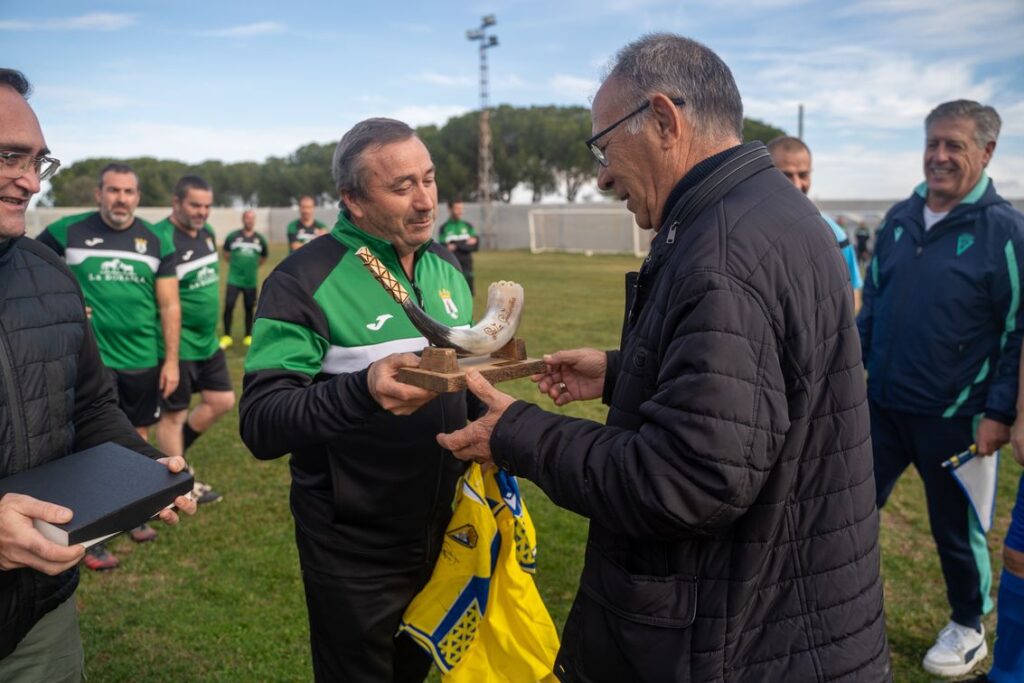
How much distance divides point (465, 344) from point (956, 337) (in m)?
2.81

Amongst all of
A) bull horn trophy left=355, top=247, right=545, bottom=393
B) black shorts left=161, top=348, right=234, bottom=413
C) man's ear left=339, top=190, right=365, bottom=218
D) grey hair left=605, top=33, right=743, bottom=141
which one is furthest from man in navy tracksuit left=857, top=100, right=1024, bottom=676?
black shorts left=161, top=348, right=234, bottom=413

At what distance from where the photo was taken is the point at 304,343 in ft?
7.70

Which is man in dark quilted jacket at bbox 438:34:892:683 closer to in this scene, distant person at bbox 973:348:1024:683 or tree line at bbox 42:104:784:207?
distant person at bbox 973:348:1024:683

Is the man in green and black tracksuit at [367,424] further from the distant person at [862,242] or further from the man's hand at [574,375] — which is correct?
the distant person at [862,242]

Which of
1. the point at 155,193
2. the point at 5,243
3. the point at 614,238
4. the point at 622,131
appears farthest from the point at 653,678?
the point at 155,193

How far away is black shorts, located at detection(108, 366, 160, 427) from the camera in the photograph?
551cm

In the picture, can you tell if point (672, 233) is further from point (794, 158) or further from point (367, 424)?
point (794, 158)

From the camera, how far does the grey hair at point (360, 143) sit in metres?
2.46

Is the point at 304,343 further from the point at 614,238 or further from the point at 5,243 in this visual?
the point at 614,238

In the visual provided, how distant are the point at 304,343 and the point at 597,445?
113cm

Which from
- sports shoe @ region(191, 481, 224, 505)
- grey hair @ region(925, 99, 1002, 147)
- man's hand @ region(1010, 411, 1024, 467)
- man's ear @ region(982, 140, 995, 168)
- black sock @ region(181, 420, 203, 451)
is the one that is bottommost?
sports shoe @ region(191, 481, 224, 505)

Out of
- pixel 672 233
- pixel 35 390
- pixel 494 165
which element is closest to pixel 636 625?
pixel 672 233

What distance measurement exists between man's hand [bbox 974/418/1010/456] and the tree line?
57.7m

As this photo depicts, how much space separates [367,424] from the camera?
92.0 inches
